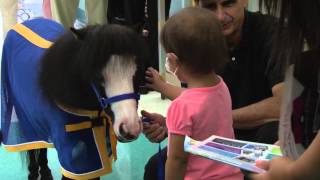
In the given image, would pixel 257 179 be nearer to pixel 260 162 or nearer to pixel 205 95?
pixel 260 162

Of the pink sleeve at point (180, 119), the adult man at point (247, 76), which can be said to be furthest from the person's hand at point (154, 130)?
the pink sleeve at point (180, 119)

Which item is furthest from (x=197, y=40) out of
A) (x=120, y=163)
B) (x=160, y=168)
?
(x=120, y=163)

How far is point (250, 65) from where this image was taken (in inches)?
53.2

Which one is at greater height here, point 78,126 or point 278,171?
point 278,171

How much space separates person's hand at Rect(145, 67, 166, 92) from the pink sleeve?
258 mm

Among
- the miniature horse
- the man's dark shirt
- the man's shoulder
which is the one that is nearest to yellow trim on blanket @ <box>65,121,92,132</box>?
the miniature horse

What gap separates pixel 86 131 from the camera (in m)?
1.22

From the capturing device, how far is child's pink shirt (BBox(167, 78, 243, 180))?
3.09 feet

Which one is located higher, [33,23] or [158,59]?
[33,23]

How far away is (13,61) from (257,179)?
43.1 inches

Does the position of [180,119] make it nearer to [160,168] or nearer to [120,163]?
[160,168]

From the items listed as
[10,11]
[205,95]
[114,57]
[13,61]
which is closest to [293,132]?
[205,95]

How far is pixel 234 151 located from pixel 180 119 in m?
0.18

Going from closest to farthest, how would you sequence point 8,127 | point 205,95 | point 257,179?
point 257,179, point 205,95, point 8,127
